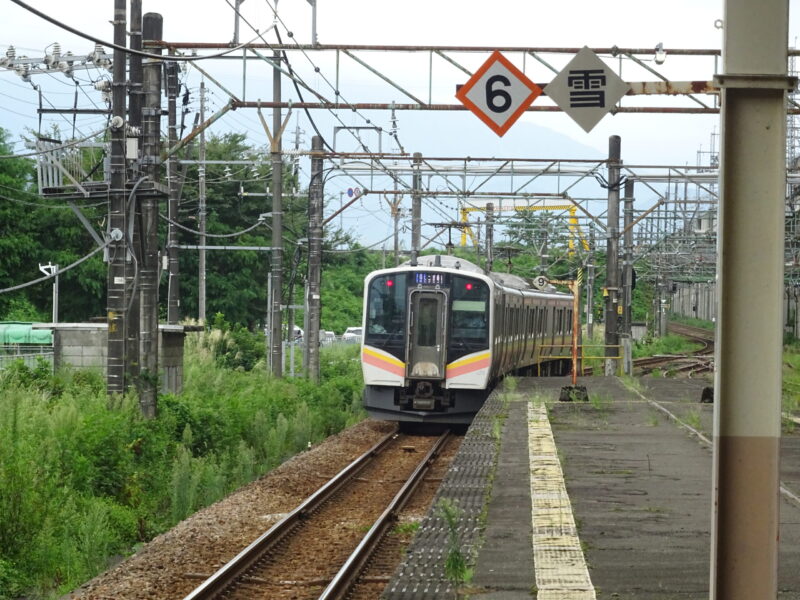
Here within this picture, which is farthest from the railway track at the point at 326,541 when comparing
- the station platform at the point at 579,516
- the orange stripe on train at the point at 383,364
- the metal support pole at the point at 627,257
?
the metal support pole at the point at 627,257

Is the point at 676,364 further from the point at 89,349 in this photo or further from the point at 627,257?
the point at 89,349

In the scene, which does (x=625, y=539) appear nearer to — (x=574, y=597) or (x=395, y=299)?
(x=574, y=597)

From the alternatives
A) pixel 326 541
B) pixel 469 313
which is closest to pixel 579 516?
pixel 326 541

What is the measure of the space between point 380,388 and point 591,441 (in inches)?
308

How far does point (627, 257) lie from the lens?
3186cm

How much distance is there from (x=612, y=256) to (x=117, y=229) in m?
14.8

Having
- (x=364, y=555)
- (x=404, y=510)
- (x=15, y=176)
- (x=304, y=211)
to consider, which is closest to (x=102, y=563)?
(x=364, y=555)

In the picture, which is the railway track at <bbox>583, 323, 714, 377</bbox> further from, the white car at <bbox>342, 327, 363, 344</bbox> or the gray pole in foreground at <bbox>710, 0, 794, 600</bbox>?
the gray pole in foreground at <bbox>710, 0, 794, 600</bbox>

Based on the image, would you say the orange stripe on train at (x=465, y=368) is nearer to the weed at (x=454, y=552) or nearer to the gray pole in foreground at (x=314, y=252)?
the gray pole in foreground at (x=314, y=252)

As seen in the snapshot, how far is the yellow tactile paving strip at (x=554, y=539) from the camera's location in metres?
5.87

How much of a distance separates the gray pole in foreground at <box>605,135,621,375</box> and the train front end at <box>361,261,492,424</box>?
23.5 ft

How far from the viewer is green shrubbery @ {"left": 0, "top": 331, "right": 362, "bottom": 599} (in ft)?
31.1

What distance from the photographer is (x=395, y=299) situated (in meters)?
19.5

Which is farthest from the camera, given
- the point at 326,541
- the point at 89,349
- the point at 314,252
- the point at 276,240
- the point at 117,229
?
the point at 314,252
